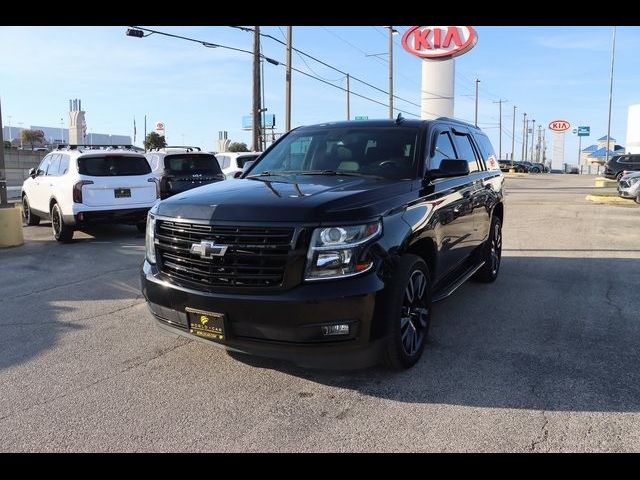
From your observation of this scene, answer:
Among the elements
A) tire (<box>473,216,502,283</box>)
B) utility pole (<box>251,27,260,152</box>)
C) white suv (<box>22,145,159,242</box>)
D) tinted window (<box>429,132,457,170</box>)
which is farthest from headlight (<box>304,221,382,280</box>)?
utility pole (<box>251,27,260,152</box>)

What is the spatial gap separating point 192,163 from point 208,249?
1017cm

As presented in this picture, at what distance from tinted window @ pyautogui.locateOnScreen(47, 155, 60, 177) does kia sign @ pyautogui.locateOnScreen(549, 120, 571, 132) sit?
8582 centimetres

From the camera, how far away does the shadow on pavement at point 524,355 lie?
12.0ft

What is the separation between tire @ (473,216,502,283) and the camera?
6652 millimetres

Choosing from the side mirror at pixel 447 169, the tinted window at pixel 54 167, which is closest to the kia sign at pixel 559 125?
the tinted window at pixel 54 167

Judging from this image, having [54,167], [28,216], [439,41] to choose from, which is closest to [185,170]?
[54,167]

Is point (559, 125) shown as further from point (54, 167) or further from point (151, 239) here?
point (151, 239)

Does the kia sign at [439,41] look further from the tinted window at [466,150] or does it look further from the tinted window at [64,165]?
the tinted window at [466,150]

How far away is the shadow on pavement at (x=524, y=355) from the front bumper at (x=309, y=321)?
1.46ft

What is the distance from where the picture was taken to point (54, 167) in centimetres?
1096

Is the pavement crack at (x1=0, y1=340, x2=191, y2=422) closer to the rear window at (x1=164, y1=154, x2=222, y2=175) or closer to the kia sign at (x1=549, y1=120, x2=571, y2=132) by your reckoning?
the rear window at (x1=164, y1=154, x2=222, y2=175)
